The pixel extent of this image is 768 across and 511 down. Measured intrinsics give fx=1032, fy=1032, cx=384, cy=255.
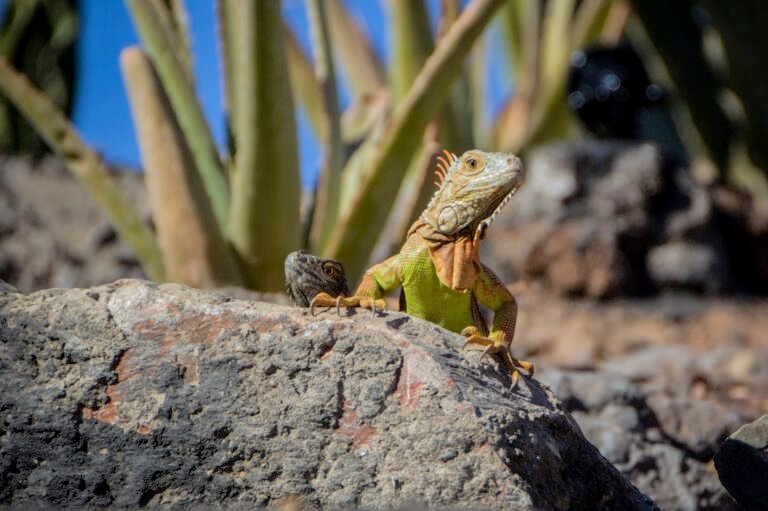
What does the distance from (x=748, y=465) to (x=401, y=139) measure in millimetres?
2898

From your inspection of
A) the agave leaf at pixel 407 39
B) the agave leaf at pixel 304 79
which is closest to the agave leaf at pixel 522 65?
the agave leaf at pixel 304 79

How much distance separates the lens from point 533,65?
1096 cm

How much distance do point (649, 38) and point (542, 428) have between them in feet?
28.6

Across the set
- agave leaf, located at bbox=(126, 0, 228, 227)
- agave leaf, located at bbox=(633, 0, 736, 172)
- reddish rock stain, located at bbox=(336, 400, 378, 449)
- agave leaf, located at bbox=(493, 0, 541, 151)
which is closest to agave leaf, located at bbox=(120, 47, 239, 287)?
agave leaf, located at bbox=(126, 0, 228, 227)

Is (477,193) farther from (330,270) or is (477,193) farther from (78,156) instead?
(78,156)

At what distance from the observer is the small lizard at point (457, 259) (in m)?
3.35

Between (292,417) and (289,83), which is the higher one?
(289,83)

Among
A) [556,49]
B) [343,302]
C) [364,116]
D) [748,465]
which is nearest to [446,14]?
[364,116]

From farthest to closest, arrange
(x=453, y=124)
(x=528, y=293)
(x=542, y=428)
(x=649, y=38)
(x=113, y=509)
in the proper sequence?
(x=649, y=38) < (x=528, y=293) < (x=453, y=124) < (x=542, y=428) < (x=113, y=509)

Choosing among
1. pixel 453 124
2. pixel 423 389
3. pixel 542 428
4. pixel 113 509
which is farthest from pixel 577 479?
pixel 453 124

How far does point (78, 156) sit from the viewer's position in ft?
18.1

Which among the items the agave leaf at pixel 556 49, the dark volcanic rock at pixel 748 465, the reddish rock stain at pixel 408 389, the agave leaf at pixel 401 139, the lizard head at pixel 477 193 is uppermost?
the agave leaf at pixel 556 49

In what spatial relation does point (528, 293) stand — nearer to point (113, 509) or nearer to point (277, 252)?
point (277, 252)

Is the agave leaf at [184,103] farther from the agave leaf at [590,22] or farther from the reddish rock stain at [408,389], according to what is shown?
the agave leaf at [590,22]
